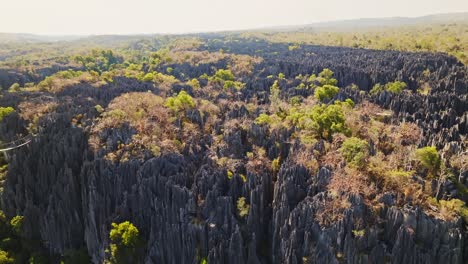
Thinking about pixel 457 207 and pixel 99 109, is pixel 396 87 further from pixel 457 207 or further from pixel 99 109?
pixel 99 109

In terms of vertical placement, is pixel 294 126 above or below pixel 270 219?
above

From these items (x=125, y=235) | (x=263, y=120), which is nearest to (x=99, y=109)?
(x=263, y=120)

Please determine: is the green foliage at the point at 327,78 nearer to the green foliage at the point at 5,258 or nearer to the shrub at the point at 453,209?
the shrub at the point at 453,209

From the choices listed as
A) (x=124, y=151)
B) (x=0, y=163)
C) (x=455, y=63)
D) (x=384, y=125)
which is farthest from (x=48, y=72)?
(x=455, y=63)

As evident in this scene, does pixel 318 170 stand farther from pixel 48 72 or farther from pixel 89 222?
pixel 48 72

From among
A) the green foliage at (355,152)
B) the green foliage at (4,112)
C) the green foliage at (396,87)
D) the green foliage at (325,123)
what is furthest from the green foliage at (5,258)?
the green foliage at (396,87)

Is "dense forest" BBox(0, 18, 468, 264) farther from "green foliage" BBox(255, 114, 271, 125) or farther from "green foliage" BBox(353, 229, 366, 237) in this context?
"green foliage" BBox(255, 114, 271, 125)

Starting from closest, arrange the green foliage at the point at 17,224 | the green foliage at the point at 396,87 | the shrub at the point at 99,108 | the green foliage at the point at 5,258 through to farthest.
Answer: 1. the green foliage at the point at 5,258
2. the green foliage at the point at 17,224
3. the shrub at the point at 99,108
4. the green foliage at the point at 396,87
